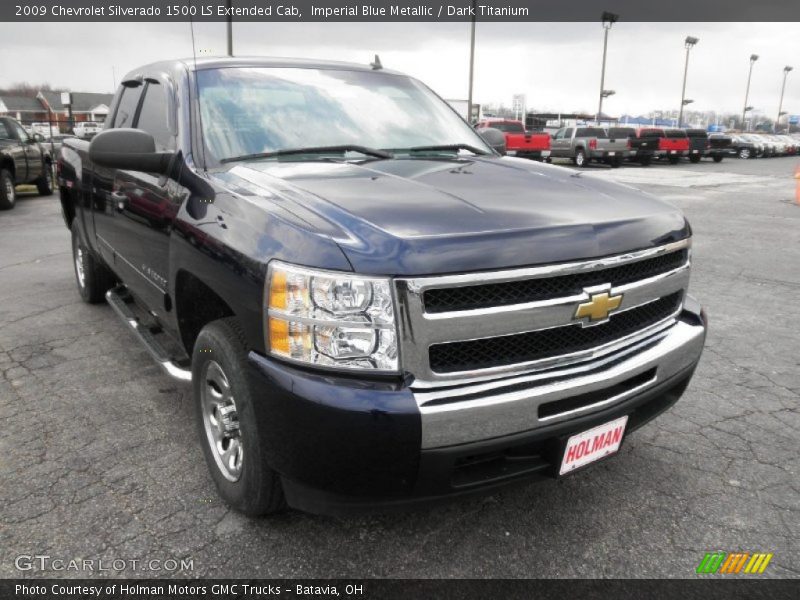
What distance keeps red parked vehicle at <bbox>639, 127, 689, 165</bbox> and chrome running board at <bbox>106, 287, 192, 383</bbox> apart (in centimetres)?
3074

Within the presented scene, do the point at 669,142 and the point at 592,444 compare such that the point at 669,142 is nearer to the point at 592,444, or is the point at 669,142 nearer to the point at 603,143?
the point at 603,143

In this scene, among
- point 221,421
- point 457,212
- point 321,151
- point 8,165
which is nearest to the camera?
point 457,212

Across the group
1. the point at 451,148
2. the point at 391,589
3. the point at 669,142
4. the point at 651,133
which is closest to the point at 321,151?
the point at 451,148

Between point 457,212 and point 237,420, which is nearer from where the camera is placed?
point 457,212

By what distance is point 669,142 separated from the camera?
3234cm

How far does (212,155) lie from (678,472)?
8.54 ft

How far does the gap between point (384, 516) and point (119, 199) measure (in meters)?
2.39

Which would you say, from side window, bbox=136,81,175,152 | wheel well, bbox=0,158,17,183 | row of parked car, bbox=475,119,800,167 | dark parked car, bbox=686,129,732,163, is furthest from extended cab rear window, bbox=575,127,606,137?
side window, bbox=136,81,175,152

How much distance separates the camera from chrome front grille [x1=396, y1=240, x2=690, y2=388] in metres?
1.97

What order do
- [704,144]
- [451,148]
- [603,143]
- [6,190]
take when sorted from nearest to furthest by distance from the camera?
1. [451,148]
2. [6,190]
3. [603,143]
4. [704,144]

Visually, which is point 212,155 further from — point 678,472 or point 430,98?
point 678,472

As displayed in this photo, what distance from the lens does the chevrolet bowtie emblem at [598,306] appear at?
7.24ft

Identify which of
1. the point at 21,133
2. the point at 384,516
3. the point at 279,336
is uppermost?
the point at 21,133

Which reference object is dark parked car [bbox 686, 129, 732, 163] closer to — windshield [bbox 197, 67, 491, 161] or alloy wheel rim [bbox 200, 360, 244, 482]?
windshield [bbox 197, 67, 491, 161]
